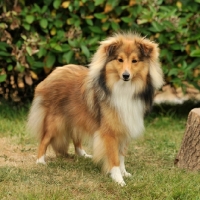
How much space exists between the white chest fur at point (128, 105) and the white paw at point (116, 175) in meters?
0.39

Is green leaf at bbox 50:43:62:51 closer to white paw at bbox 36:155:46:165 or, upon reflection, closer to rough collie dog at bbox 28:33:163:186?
rough collie dog at bbox 28:33:163:186

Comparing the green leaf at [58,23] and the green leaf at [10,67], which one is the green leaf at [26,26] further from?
the green leaf at [10,67]

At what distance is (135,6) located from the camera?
890 cm

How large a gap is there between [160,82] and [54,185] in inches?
60.7

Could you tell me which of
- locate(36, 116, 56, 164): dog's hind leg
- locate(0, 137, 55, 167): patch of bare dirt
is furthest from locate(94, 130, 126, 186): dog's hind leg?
locate(0, 137, 55, 167): patch of bare dirt

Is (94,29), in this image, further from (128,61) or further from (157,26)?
(128,61)

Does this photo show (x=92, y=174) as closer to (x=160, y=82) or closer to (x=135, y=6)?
(x=160, y=82)

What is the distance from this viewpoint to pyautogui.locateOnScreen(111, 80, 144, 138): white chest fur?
616 centimetres

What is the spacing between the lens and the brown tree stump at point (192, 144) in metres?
6.47

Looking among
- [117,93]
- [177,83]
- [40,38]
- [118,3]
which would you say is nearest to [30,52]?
[40,38]

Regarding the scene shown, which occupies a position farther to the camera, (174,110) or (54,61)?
Result: (174,110)

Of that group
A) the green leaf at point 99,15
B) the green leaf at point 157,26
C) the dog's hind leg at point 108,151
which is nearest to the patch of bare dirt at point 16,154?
the dog's hind leg at point 108,151

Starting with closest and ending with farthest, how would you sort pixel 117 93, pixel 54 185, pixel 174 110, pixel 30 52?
pixel 54 185 < pixel 117 93 < pixel 30 52 < pixel 174 110

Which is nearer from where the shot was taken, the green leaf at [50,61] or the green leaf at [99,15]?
the green leaf at [99,15]
